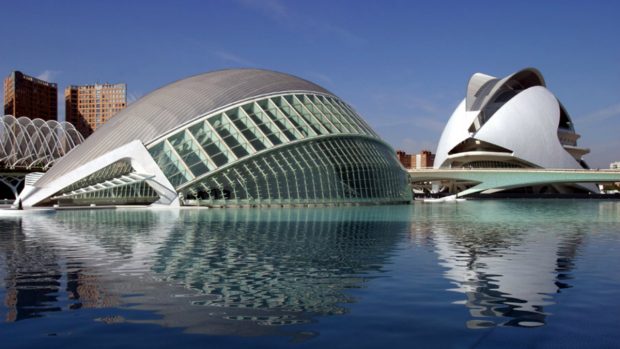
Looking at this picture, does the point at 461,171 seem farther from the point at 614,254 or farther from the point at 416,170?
the point at 614,254

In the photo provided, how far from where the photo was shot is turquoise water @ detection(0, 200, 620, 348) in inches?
303

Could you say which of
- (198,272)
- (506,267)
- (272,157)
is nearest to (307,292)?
(198,272)

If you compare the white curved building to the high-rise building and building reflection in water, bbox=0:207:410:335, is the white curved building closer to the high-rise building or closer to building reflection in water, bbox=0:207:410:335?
building reflection in water, bbox=0:207:410:335

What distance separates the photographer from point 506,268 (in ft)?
44.2

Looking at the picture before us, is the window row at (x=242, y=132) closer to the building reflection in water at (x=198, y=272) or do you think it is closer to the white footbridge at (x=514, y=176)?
the building reflection in water at (x=198, y=272)

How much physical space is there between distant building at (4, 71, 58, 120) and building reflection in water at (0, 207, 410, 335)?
140 metres

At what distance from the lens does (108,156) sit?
138ft

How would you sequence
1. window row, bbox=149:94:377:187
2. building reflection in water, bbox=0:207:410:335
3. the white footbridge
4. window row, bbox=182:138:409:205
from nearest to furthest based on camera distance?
building reflection in water, bbox=0:207:410:335, window row, bbox=149:94:377:187, window row, bbox=182:138:409:205, the white footbridge

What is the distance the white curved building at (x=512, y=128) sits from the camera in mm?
99688

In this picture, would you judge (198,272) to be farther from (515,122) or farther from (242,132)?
(515,122)

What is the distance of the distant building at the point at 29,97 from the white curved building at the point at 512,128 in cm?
10221

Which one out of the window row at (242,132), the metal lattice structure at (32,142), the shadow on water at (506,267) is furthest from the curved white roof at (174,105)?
the metal lattice structure at (32,142)

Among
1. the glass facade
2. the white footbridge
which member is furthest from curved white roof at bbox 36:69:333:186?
the white footbridge

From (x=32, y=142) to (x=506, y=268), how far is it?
99696 mm
